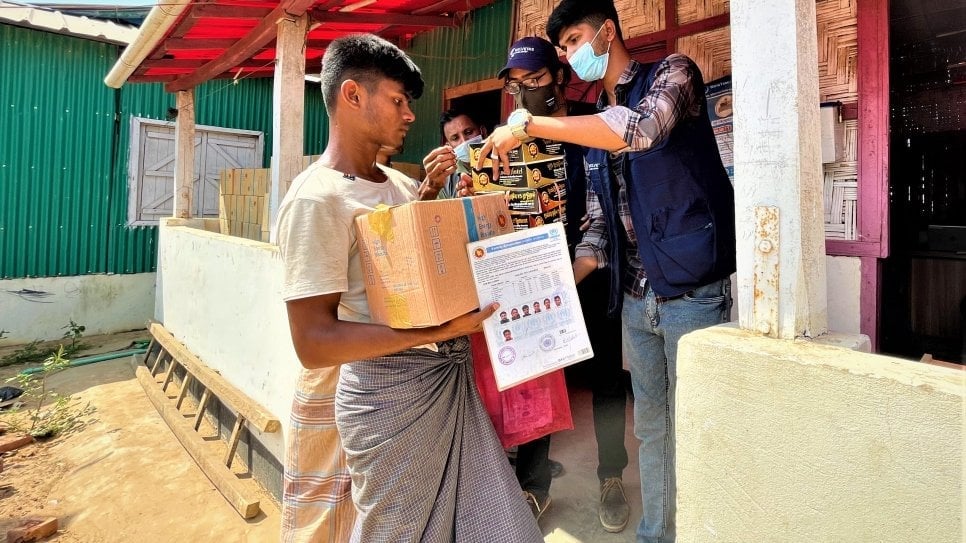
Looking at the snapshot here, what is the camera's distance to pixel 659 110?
1.51m

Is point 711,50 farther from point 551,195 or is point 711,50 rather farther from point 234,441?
point 234,441

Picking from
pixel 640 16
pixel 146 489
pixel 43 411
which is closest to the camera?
pixel 640 16

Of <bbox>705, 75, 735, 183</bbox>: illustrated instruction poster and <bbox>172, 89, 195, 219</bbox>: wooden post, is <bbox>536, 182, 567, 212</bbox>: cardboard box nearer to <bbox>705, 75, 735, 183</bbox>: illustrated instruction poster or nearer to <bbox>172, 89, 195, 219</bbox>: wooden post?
<bbox>705, 75, 735, 183</bbox>: illustrated instruction poster

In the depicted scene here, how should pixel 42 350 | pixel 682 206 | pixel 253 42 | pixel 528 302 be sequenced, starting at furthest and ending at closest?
pixel 42 350
pixel 253 42
pixel 682 206
pixel 528 302

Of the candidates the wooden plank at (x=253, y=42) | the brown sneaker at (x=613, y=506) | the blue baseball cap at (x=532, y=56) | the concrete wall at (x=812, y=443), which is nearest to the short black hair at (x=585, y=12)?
the blue baseball cap at (x=532, y=56)

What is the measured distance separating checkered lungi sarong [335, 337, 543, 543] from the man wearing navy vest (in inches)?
26.2

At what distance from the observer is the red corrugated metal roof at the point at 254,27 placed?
380 cm

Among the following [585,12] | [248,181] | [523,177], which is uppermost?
[248,181]

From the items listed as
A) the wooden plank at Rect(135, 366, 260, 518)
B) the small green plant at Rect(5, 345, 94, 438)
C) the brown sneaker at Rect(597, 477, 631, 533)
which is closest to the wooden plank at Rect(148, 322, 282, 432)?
the wooden plank at Rect(135, 366, 260, 518)

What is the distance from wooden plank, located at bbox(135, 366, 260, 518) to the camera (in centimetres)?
340

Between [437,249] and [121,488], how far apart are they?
13.2 ft

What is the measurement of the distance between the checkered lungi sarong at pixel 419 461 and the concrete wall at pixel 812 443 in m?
0.51

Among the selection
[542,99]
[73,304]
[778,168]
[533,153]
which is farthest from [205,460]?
[73,304]

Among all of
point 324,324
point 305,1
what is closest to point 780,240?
point 324,324
